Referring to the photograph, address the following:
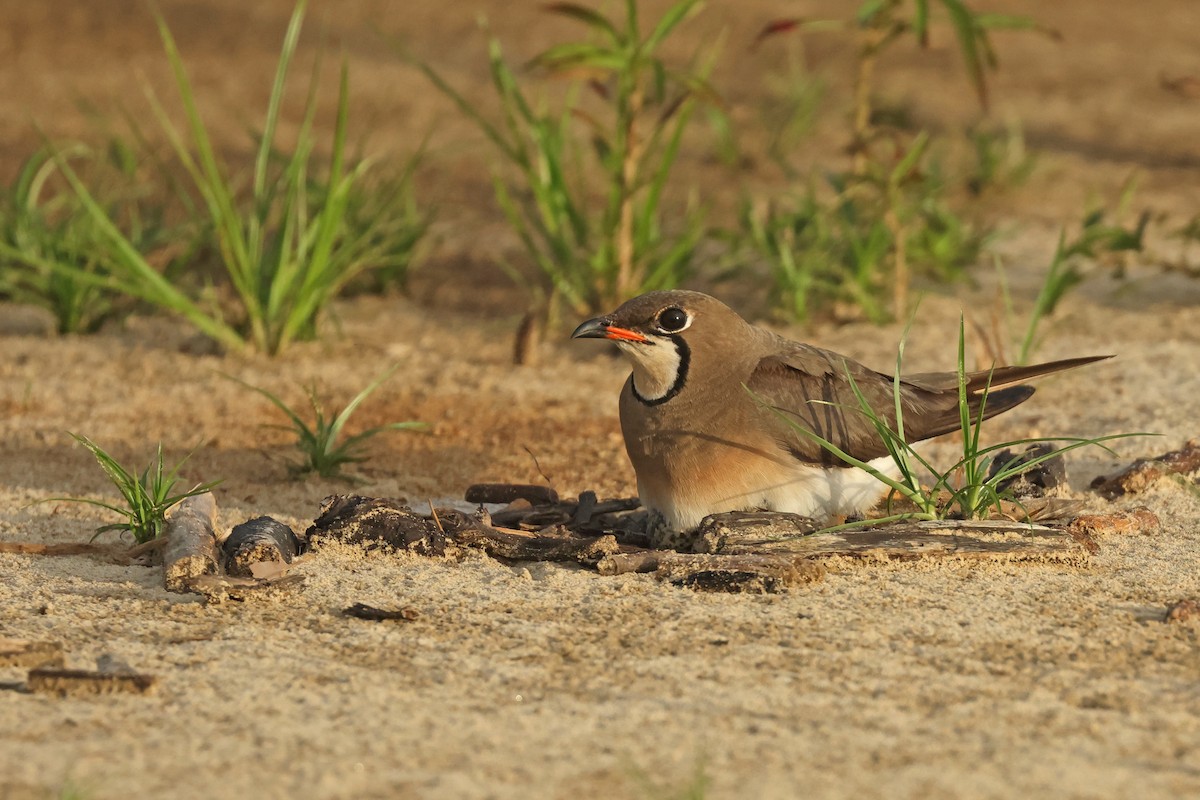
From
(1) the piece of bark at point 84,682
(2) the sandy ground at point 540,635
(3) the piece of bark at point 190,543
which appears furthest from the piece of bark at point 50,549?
(1) the piece of bark at point 84,682

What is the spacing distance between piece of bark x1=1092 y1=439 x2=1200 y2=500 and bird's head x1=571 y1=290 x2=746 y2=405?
1.25 metres

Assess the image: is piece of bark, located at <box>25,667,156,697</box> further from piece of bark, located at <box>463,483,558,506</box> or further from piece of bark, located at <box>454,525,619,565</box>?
piece of bark, located at <box>463,483,558,506</box>

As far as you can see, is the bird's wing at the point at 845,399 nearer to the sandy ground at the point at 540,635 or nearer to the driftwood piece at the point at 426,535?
the sandy ground at the point at 540,635

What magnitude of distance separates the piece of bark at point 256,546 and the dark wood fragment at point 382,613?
1.12 feet

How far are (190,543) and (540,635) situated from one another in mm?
972

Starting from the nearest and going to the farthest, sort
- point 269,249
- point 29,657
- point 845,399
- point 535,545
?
point 29,657
point 535,545
point 845,399
point 269,249

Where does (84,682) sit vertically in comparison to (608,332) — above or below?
below

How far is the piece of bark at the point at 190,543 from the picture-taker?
364cm

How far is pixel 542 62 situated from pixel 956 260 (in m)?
2.39

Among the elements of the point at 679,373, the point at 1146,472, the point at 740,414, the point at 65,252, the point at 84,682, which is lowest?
the point at 84,682

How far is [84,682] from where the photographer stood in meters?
3.01

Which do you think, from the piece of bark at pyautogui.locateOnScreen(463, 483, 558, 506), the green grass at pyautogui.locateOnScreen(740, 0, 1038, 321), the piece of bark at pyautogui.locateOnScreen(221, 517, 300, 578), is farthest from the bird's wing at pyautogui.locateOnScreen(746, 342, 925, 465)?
the green grass at pyautogui.locateOnScreen(740, 0, 1038, 321)

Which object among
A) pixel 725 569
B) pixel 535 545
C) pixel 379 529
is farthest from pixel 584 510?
pixel 725 569

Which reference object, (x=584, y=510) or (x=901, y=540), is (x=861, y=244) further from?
(x=901, y=540)
